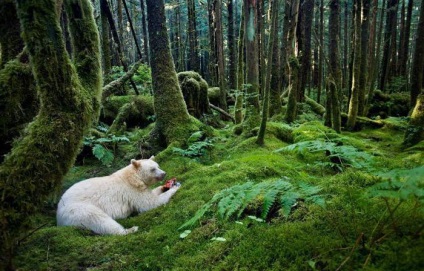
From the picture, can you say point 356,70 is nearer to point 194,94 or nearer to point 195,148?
point 194,94

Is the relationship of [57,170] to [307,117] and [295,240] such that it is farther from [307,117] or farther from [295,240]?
[307,117]

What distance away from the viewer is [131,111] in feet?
39.8

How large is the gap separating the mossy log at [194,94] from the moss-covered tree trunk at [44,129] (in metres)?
7.59

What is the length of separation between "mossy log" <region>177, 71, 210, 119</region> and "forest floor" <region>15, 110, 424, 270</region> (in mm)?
5643

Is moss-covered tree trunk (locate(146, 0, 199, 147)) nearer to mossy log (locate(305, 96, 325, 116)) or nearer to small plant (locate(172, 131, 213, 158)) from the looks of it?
small plant (locate(172, 131, 213, 158))

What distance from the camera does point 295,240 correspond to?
→ 8.73 feet

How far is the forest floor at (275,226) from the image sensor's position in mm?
2158

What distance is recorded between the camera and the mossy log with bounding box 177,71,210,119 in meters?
11.5

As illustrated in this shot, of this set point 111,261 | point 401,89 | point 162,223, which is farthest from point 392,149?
point 401,89

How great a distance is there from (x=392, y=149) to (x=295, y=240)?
22.0 ft

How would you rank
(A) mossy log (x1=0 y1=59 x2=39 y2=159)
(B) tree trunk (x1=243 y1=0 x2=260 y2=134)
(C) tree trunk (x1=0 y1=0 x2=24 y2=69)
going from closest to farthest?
1. (A) mossy log (x1=0 y1=59 x2=39 y2=159)
2. (C) tree trunk (x1=0 y1=0 x2=24 y2=69)
3. (B) tree trunk (x1=243 y1=0 x2=260 y2=134)

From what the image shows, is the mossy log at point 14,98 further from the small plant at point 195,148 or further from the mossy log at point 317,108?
the mossy log at point 317,108

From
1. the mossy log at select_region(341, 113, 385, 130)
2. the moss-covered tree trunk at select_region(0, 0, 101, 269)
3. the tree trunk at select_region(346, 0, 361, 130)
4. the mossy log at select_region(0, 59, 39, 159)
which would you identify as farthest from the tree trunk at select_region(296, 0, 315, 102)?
the moss-covered tree trunk at select_region(0, 0, 101, 269)

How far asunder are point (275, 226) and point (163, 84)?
19.8 feet
